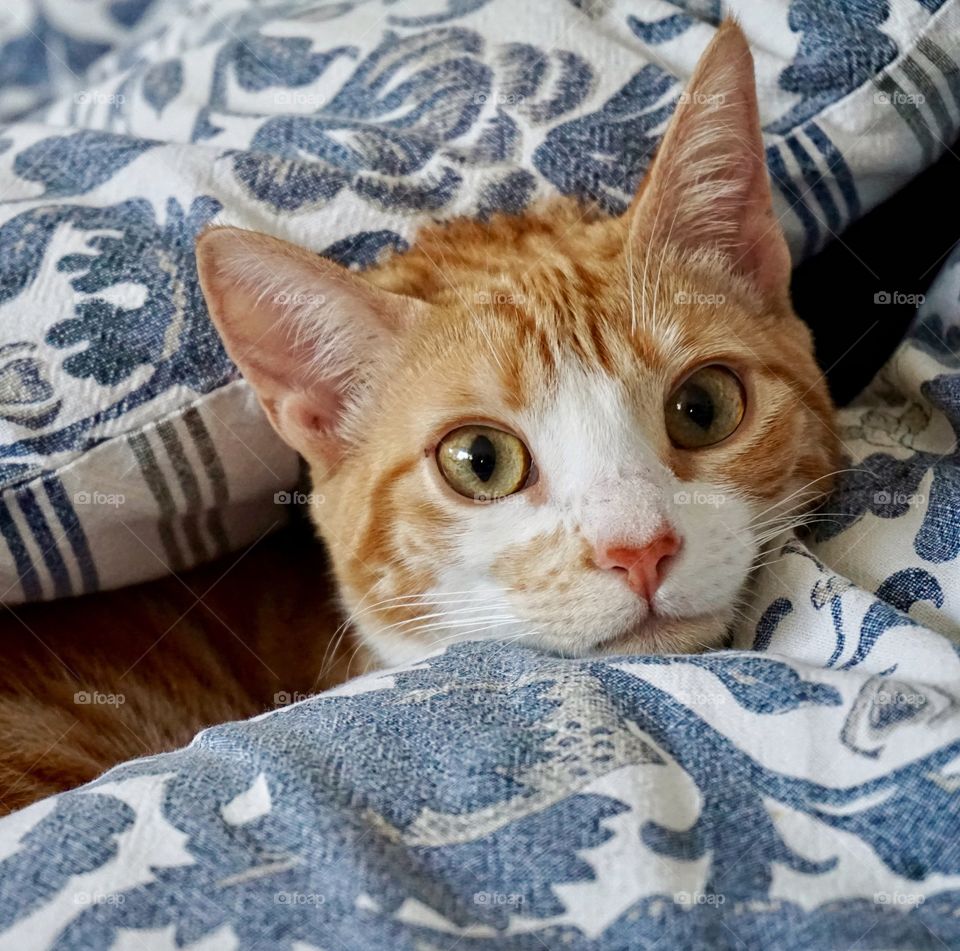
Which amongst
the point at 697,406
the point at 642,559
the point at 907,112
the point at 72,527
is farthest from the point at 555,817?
the point at 907,112

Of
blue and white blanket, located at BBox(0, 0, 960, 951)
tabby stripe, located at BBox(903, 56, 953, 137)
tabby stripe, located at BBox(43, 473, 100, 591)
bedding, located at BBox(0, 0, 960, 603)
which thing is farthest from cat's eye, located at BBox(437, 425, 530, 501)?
tabby stripe, located at BBox(903, 56, 953, 137)

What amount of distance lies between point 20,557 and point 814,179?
1.38m

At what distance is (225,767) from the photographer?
976 mm

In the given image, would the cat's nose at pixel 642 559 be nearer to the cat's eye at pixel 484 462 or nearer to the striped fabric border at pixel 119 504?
the cat's eye at pixel 484 462

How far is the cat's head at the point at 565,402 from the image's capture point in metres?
1.18

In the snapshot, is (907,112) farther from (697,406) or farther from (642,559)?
(642,559)

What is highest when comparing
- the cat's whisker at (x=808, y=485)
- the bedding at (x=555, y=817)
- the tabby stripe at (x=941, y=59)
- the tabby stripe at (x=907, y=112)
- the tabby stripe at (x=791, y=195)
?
the tabby stripe at (x=941, y=59)

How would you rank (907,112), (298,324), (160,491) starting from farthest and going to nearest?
(907,112) → (160,491) → (298,324)

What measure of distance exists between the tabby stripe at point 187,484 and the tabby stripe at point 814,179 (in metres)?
1.08

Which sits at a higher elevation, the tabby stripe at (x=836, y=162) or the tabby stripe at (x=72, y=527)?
the tabby stripe at (x=836, y=162)

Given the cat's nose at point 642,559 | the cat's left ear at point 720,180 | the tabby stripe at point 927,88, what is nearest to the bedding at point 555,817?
the cat's nose at point 642,559

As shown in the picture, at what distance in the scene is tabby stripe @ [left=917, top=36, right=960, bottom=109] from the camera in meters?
1.54

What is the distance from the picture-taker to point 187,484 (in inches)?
58.9

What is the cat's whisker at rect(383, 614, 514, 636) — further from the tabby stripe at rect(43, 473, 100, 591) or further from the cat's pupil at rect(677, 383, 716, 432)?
the tabby stripe at rect(43, 473, 100, 591)
